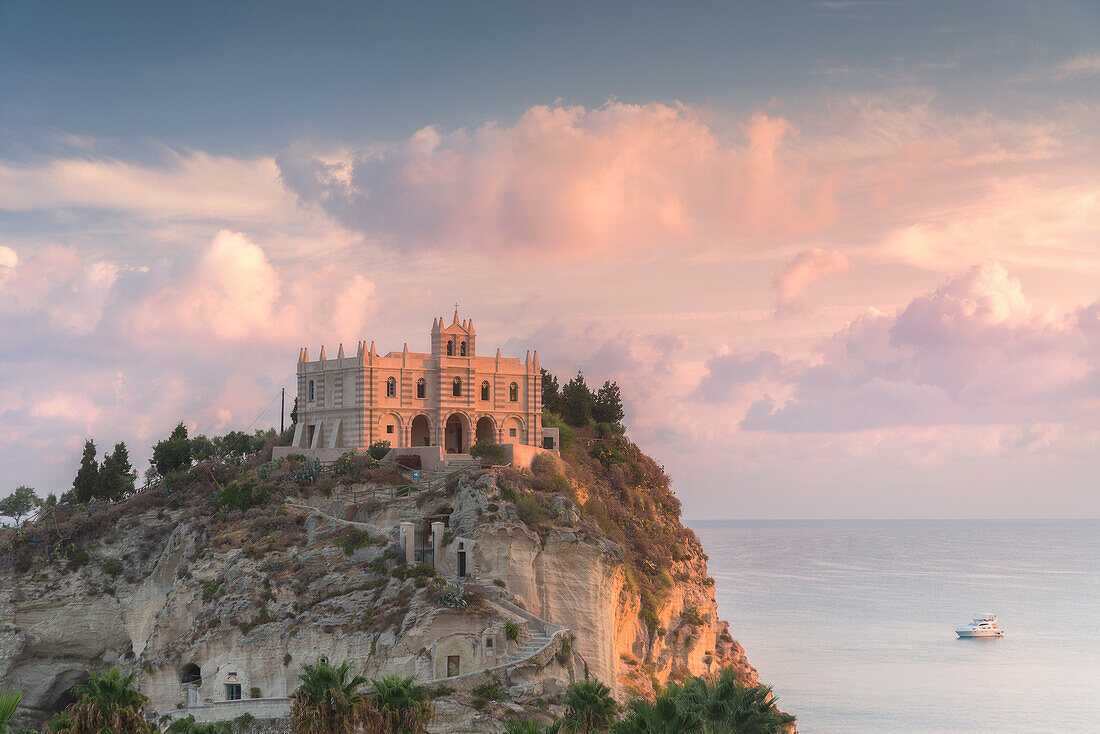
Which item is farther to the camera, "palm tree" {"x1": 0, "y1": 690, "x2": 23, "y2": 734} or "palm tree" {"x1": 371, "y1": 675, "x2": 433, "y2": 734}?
"palm tree" {"x1": 371, "y1": 675, "x2": 433, "y2": 734}

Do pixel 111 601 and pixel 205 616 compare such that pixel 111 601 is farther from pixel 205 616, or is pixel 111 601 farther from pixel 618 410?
pixel 618 410

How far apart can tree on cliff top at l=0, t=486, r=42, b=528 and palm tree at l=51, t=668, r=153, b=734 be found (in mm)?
→ 67553

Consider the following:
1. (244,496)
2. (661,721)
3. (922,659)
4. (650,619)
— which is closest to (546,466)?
(650,619)

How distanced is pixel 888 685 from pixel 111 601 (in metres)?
86.1

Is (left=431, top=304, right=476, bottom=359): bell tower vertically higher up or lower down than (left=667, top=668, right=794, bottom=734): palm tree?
higher up

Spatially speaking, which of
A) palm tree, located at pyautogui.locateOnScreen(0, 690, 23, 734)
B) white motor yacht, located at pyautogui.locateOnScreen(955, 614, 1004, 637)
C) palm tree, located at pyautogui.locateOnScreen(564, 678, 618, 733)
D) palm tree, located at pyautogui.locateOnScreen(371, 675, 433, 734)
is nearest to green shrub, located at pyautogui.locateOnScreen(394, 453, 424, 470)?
palm tree, located at pyautogui.locateOnScreen(371, 675, 433, 734)

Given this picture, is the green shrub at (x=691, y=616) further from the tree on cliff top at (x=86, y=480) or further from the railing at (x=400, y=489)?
the tree on cliff top at (x=86, y=480)

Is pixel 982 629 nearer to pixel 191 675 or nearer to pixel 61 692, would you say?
pixel 61 692

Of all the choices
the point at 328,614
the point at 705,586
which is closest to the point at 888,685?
the point at 705,586

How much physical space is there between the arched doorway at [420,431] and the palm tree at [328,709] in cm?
4502

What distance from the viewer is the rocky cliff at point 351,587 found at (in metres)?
59.3

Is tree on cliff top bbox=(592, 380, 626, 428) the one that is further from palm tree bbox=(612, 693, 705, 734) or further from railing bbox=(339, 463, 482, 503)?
palm tree bbox=(612, 693, 705, 734)

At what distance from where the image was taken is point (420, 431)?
85.3m

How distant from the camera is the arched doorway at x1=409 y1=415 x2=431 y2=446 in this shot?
84.9 meters
